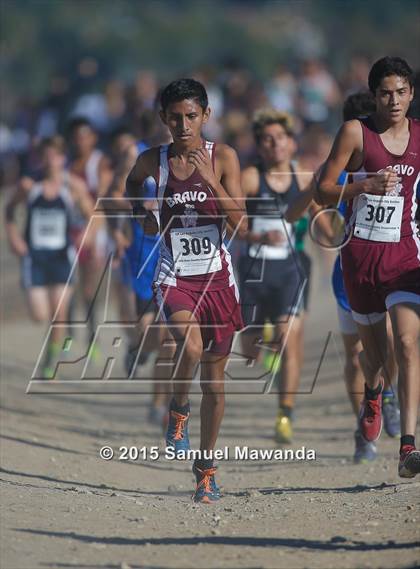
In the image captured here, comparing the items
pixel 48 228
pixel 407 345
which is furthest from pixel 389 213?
pixel 48 228

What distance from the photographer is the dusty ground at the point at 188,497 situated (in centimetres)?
631

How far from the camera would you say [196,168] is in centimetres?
750

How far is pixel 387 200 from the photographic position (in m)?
7.52

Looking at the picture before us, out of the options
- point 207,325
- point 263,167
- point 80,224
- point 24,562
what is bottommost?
point 24,562

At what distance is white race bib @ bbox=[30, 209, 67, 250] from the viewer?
531 inches

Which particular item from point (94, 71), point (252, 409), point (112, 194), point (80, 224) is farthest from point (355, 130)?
point (94, 71)

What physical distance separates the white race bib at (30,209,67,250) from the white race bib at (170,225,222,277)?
5940 millimetres

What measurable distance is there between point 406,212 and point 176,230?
132 centimetres

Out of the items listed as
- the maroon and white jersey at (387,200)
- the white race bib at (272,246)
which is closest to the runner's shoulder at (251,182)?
the white race bib at (272,246)

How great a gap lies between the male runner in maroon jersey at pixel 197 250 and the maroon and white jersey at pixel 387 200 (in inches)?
26.7

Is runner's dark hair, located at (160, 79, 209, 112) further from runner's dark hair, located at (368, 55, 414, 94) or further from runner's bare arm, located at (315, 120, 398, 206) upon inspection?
runner's dark hair, located at (368, 55, 414, 94)

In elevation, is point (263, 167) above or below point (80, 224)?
below

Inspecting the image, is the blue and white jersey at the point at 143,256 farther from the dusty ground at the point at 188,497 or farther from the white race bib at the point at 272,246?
the dusty ground at the point at 188,497

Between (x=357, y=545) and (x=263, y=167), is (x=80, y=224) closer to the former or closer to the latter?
(x=263, y=167)
